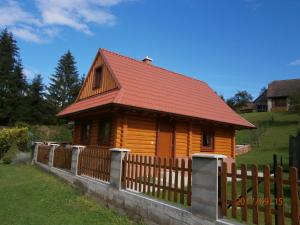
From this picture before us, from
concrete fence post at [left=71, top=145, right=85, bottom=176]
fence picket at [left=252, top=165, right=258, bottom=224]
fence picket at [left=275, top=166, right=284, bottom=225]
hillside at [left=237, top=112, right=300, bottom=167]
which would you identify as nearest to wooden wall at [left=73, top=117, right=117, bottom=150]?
concrete fence post at [left=71, top=145, right=85, bottom=176]

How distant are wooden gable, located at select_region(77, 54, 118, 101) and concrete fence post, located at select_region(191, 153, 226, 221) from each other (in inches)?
353

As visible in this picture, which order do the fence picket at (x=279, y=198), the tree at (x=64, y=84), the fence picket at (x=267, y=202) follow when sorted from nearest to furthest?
the fence picket at (x=279, y=198)
the fence picket at (x=267, y=202)
the tree at (x=64, y=84)

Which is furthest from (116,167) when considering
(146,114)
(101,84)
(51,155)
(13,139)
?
(13,139)

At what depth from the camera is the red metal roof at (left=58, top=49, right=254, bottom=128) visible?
13.5 metres

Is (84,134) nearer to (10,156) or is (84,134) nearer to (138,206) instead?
(10,156)

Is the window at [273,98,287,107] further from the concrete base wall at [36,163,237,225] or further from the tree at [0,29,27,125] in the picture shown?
the concrete base wall at [36,163,237,225]

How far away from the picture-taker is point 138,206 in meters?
7.20

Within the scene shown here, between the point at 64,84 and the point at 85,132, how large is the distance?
47746 millimetres

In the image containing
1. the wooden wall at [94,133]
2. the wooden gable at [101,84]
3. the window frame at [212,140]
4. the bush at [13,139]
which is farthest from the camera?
the bush at [13,139]

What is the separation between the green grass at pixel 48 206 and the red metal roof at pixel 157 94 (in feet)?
13.1

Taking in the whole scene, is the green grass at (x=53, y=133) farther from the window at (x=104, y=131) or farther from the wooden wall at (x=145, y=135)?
the wooden wall at (x=145, y=135)

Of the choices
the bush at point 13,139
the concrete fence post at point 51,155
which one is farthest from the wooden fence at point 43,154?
the bush at point 13,139

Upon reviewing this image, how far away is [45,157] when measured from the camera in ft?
53.6

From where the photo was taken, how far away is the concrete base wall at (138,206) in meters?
5.90
